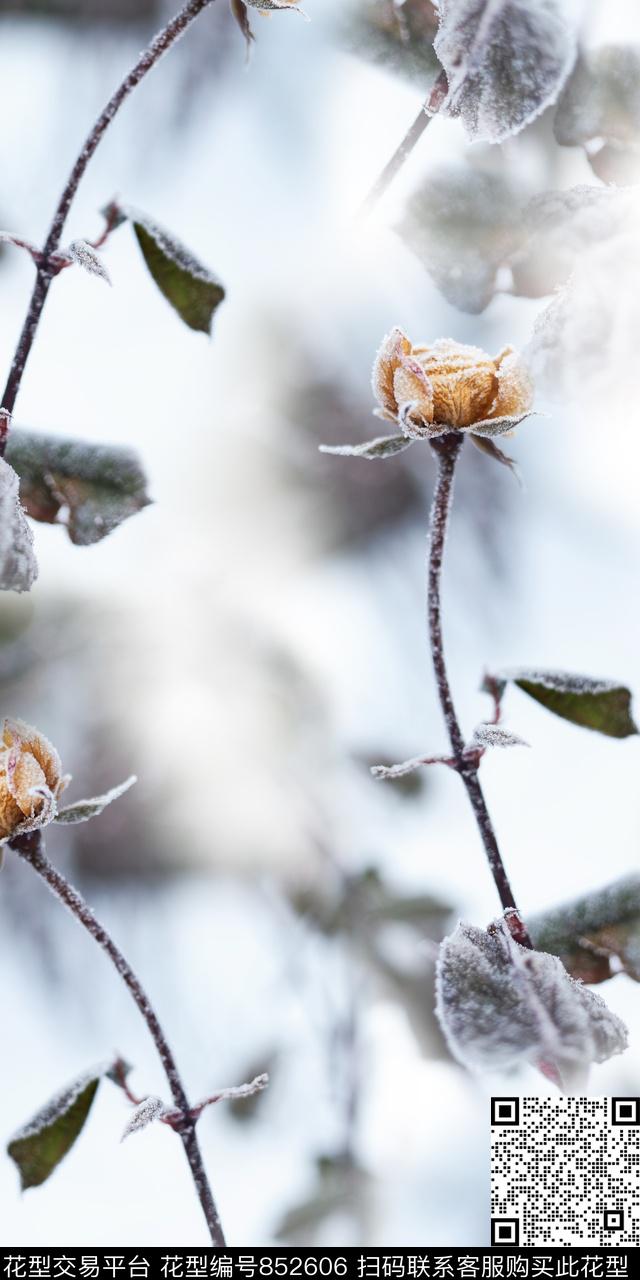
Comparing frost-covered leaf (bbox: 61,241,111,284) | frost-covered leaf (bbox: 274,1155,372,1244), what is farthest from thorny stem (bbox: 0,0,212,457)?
frost-covered leaf (bbox: 274,1155,372,1244)

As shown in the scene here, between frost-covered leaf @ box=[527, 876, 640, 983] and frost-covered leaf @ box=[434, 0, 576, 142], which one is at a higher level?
frost-covered leaf @ box=[434, 0, 576, 142]

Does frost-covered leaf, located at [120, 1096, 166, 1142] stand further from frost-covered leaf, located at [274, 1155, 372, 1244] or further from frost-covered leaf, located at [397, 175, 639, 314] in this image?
frost-covered leaf, located at [274, 1155, 372, 1244]

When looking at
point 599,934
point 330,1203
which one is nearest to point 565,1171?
point 599,934

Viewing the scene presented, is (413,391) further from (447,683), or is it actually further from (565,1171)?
(565,1171)

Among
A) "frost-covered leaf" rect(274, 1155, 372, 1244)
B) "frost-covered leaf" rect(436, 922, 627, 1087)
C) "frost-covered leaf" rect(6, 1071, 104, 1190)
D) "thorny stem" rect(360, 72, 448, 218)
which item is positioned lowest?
"frost-covered leaf" rect(274, 1155, 372, 1244)

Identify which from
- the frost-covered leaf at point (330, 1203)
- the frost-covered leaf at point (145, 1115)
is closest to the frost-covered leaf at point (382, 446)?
the frost-covered leaf at point (145, 1115)

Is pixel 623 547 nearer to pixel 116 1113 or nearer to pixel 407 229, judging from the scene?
pixel 116 1113

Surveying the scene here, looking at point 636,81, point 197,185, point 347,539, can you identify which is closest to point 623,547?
point 347,539
